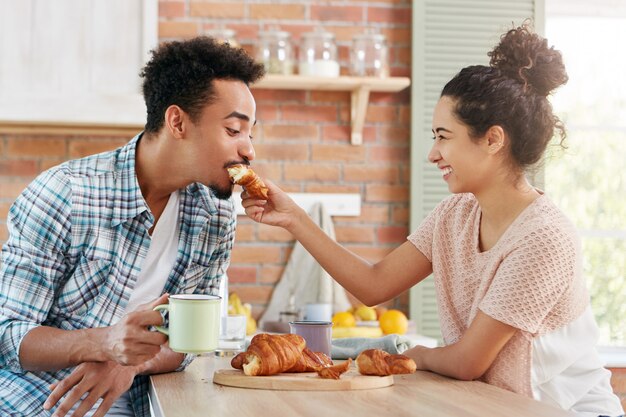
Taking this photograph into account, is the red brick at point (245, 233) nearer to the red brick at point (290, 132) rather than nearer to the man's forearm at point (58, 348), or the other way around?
the red brick at point (290, 132)

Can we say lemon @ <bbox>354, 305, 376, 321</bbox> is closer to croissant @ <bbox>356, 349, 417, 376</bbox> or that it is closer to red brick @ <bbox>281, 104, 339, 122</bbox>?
red brick @ <bbox>281, 104, 339, 122</bbox>

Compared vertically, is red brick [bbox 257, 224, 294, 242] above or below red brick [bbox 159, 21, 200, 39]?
below

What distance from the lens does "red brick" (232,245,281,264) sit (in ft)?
12.4

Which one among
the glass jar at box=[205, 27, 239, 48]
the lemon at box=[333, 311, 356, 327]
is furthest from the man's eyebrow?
the glass jar at box=[205, 27, 239, 48]

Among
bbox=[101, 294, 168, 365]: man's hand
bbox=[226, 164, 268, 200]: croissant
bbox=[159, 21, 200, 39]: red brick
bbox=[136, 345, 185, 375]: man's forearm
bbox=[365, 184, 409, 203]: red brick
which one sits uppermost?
bbox=[159, 21, 200, 39]: red brick

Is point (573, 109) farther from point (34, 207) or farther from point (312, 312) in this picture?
point (34, 207)

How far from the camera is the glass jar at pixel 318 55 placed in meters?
3.67

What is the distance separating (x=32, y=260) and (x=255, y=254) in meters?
1.98

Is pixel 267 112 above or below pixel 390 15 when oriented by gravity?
below

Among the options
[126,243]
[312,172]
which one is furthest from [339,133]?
[126,243]

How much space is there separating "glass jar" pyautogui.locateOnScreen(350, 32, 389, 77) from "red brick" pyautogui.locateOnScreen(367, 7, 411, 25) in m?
0.17

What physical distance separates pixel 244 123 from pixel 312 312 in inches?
55.7

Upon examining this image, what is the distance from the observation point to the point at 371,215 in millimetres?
3869

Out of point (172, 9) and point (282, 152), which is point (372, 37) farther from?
point (172, 9)
